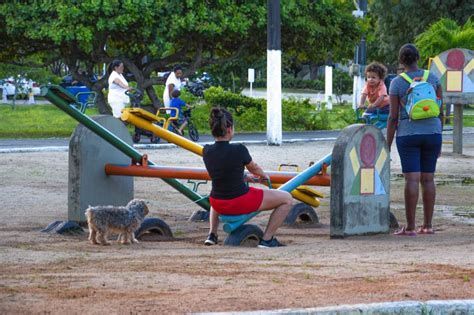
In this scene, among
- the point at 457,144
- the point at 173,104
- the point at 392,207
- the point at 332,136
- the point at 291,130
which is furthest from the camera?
the point at 291,130

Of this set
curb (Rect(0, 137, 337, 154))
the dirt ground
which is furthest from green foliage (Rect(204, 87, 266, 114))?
the dirt ground

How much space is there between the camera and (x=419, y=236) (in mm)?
12281

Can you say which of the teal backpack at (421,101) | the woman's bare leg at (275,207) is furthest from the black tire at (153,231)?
the teal backpack at (421,101)

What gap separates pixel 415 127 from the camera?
40.4 feet

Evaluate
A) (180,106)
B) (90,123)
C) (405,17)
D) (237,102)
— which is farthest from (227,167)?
(405,17)

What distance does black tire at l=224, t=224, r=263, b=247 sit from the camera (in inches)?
449

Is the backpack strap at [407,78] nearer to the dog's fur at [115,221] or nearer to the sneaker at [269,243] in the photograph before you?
the sneaker at [269,243]

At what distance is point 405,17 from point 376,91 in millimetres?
43748

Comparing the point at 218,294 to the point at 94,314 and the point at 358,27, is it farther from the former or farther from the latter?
the point at 358,27

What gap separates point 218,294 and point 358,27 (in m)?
25.3

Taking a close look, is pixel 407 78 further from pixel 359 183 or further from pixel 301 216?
pixel 301 216

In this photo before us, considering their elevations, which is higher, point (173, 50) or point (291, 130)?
point (173, 50)

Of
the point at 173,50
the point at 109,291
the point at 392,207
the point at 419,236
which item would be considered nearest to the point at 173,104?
the point at 173,50

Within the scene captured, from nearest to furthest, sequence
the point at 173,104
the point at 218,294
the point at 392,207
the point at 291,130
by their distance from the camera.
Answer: the point at 218,294, the point at 392,207, the point at 173,104, the point at 291,130
